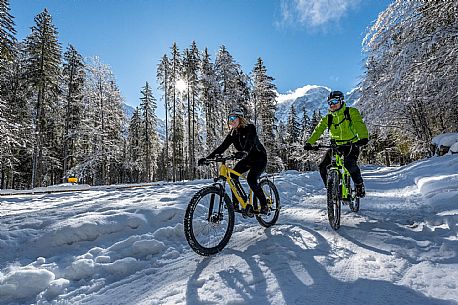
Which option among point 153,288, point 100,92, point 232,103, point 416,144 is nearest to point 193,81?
point 232,103

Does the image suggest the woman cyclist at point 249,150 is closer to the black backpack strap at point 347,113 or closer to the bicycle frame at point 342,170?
the bicycle frame at point 342,170

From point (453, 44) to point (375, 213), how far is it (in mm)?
6444

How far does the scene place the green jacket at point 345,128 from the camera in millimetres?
5305

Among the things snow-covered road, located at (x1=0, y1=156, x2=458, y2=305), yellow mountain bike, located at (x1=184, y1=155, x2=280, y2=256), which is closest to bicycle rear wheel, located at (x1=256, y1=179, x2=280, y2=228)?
snow-covered road, located at (x1=0, y1=156, x2=458, y2=305)

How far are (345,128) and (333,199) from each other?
1.70 metres

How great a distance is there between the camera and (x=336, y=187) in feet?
15.5

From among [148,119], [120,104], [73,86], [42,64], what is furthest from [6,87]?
[148,119]

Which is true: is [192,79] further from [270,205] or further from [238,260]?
[238,260]

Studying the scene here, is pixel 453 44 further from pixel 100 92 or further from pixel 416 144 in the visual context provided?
pixel 100 92

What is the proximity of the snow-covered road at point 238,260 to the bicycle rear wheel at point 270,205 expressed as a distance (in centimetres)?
20

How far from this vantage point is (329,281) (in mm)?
2676

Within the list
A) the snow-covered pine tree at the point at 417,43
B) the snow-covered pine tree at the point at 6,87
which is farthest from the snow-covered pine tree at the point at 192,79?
the snow-covered pine tree at the point at 417,43

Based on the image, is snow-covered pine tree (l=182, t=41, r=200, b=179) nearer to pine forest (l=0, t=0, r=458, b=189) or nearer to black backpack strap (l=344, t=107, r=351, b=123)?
pine forest (l=0, t=0, r=458, b=189)

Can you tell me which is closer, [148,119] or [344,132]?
[344,132]
